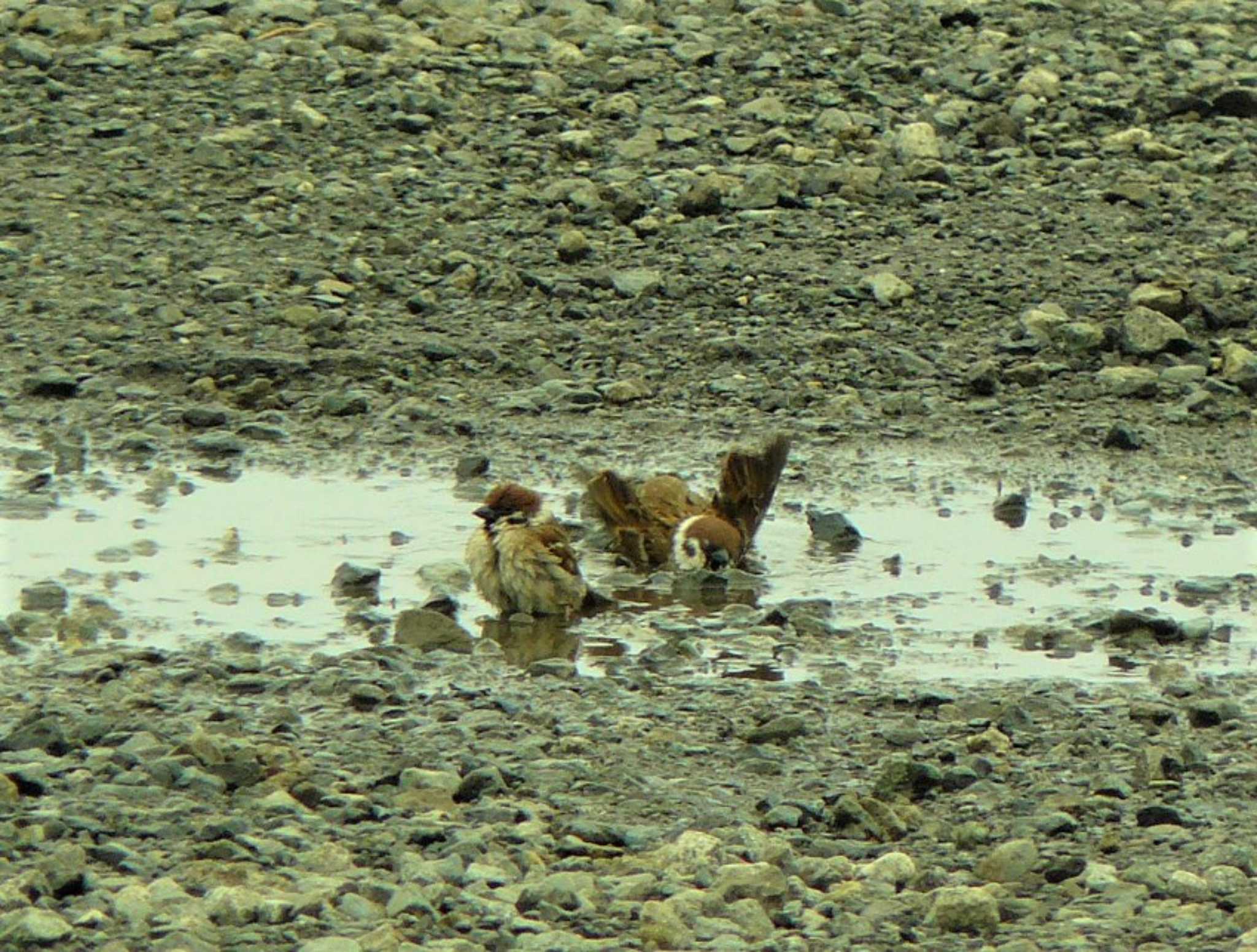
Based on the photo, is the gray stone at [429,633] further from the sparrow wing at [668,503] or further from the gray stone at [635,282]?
the gray stone at [635,282]

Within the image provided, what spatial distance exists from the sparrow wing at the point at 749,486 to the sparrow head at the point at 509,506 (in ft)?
2.33

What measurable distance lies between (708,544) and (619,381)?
9.61ft

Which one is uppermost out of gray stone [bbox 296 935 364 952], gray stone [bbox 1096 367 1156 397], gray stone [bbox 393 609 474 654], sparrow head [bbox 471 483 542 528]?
gray stone [bbox 296 935 364 952]

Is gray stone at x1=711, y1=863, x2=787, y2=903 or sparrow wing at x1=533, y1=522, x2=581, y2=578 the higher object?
gray stone at x1=711, y1=863, x2=787, y2=903

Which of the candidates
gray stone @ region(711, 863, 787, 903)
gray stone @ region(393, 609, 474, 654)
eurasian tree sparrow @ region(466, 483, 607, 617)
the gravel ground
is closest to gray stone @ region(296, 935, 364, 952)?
the gravel ground

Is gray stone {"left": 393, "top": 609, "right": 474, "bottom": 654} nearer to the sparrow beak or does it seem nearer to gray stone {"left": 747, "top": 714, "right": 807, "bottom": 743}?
the sparrow beak

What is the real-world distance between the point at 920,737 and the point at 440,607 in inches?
86.4

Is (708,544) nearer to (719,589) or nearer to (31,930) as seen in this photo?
(719,589)

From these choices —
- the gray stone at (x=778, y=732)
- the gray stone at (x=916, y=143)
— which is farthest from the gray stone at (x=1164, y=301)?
the gray stone at (x=778, y=732)

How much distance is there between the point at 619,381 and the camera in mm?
12500

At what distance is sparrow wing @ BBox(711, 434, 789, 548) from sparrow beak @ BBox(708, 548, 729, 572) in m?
0.19

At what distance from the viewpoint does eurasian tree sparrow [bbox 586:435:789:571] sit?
31.9ft

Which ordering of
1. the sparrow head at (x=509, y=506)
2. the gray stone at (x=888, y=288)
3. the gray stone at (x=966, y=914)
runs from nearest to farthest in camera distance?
the gray stone at (x=966, y=914) → the sparrow head at (x=509, y=506) → the gray stone at (x=888, y=288)

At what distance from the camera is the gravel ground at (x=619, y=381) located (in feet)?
20.6
